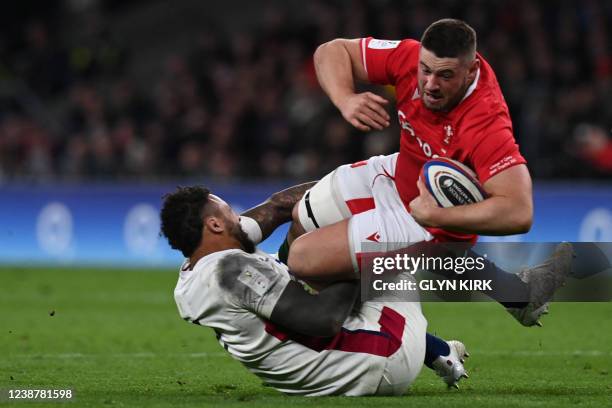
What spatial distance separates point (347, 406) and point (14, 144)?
13826 millimetres

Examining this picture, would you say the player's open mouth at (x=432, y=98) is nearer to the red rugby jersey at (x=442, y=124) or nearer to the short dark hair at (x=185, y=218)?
the red rugby jersey at (x=442, y=124)

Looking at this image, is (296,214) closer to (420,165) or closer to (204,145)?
(420,165)

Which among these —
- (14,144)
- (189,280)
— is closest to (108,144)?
(14,144)

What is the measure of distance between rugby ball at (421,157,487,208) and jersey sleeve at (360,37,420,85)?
0.96m

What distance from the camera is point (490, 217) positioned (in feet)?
18.9

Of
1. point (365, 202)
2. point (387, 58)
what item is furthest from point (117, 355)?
point (387, 58)

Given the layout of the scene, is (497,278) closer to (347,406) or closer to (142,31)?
(347,406)

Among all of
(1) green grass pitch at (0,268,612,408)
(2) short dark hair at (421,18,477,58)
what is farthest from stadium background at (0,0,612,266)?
(2) short dark hair at (421,18,477,58)

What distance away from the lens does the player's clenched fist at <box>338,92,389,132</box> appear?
6.12 m

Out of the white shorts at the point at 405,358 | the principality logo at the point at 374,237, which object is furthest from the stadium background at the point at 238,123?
the white shorts at the point at 405,358

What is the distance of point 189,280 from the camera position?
608cm

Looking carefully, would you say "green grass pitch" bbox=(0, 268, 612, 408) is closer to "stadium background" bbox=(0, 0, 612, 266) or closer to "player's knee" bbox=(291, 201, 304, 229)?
"player's knee" bbox=(291, 201, 304, 229)

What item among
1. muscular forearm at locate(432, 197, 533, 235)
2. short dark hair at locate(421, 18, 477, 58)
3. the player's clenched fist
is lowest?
muscular forearm at locate(432, 197, 533, 235)

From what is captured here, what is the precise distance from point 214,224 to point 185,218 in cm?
15
